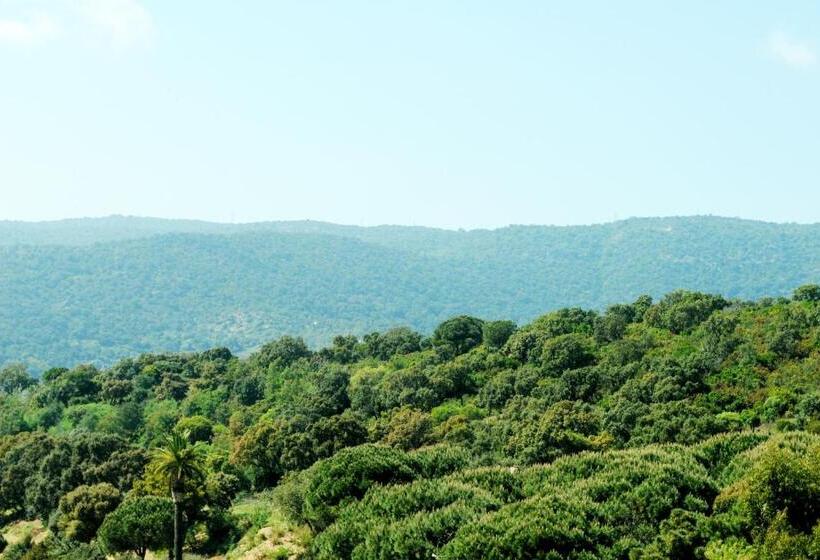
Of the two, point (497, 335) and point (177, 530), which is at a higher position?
point (497, 335)

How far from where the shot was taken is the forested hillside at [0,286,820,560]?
39.4m

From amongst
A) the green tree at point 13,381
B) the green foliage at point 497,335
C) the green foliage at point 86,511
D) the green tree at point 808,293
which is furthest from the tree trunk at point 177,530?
the green tree at point 13,381

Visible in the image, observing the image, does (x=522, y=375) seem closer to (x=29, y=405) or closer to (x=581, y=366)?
(x=581, y=366)

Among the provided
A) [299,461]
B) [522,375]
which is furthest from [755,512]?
[522,375]

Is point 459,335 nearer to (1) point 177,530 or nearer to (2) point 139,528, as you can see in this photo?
(2) point 139,528

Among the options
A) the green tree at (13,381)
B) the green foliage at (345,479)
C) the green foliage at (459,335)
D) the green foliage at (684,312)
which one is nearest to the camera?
the green foliage at (345,479)

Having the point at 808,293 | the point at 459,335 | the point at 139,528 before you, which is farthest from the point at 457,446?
the point at 808,293

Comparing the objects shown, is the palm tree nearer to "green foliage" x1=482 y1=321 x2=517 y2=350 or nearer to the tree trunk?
the tree trunk

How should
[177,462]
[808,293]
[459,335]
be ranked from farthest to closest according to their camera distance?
[459,335] → [808,293] → [177,462]

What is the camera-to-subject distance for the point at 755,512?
3925 centimetres

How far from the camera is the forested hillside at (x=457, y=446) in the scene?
129ft

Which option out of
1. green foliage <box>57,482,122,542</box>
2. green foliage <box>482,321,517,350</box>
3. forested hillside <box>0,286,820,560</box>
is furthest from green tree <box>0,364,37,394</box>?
green foliage <box>57,482,122,542</box>

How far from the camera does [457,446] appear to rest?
61.8m

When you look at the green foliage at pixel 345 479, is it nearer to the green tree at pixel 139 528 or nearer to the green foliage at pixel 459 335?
the green tree at pixel 139 528
